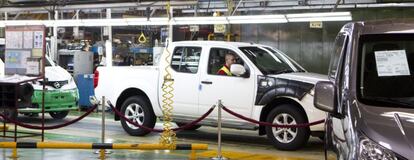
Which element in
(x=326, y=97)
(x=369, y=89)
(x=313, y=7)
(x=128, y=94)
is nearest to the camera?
(x=369, y=89)

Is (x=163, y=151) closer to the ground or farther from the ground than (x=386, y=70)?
closer to the ground

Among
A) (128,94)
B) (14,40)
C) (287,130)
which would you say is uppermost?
(14,40)

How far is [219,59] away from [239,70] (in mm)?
805

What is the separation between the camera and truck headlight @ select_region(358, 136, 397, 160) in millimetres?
3795

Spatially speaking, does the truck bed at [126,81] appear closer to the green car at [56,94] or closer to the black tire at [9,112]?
the black tire at [9,112]

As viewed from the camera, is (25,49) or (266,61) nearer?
(25,49)

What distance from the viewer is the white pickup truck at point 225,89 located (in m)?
9.95

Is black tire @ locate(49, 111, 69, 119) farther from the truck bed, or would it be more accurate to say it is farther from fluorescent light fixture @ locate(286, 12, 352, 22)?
fluorescent light fixture @ locate(286, 12, 352, 22)

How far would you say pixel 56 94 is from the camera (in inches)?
563

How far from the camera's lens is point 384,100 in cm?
463

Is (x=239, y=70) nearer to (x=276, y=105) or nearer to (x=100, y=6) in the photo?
(x=276, y=105)

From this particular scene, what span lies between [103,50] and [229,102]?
34.4 feet

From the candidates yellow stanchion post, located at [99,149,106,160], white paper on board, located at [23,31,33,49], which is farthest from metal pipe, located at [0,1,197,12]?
yellow stanchion post, located at [99,149,106,160]

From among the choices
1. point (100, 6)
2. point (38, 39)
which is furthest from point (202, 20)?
point (38, 39)
